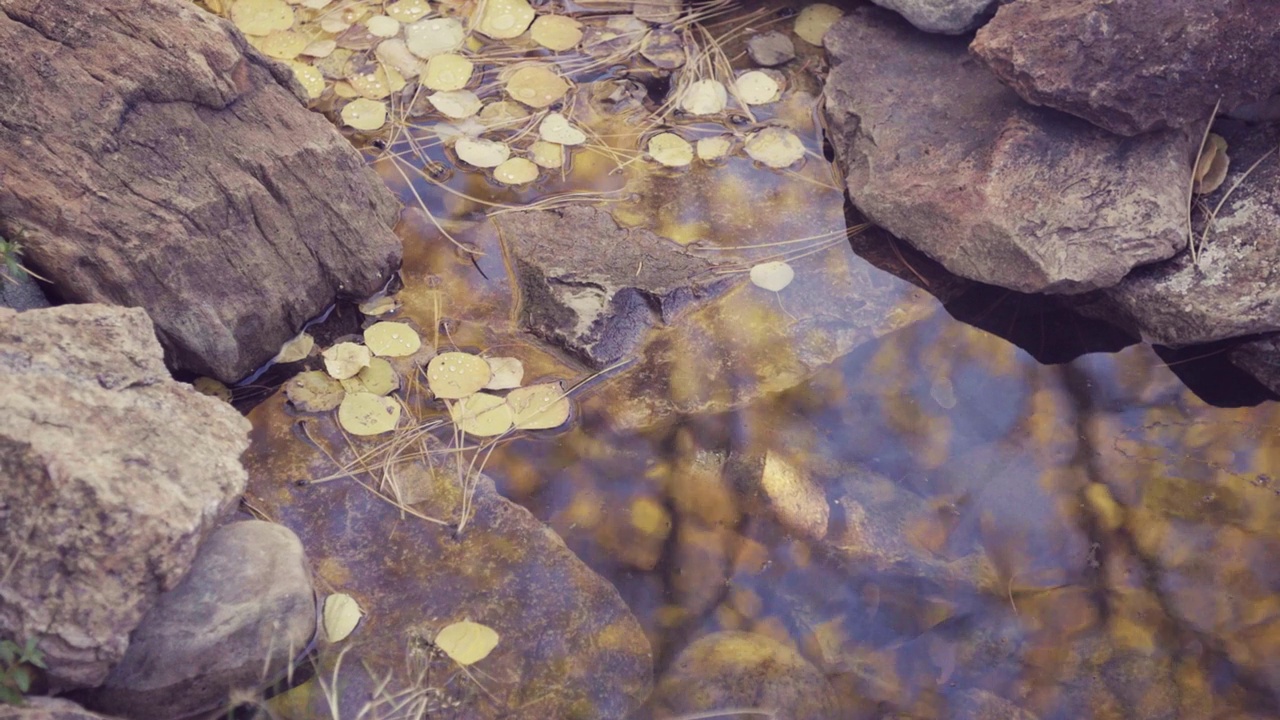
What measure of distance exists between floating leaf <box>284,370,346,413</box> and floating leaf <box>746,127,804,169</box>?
1388 mm

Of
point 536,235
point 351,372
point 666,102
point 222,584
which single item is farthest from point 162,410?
point 666,102

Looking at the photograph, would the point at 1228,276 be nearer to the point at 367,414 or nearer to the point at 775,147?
the point at 775,147

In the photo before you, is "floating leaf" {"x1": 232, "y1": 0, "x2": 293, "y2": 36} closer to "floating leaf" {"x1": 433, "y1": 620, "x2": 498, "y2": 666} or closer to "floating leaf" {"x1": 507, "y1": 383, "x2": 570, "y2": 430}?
"floating leaf" {"x1": 507, "y1": 383, "x2": 570, "y2": 430}

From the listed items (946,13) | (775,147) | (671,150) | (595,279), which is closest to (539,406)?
(595,279)

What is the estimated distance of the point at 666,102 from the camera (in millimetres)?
3150

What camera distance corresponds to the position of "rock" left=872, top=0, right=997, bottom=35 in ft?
9.18

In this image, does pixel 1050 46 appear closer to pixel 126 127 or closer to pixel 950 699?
pixel 950 699

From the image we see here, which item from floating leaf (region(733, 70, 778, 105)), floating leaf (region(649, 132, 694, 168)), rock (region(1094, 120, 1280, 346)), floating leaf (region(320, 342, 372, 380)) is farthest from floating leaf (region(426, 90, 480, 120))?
rock (region(1094, 120, 1280, 346))

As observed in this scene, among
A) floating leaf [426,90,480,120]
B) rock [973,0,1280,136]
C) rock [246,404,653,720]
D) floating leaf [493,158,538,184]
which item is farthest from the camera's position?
floating leaf [426,90,480,120]

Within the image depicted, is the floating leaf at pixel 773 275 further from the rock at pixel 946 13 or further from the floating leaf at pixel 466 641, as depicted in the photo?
the floating leaf at pixel 466 641

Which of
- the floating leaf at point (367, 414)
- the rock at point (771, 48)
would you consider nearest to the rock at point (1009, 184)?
the rock at point (771, 48)

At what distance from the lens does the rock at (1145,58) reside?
7.55 ft

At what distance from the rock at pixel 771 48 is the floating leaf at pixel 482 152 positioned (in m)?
0.90

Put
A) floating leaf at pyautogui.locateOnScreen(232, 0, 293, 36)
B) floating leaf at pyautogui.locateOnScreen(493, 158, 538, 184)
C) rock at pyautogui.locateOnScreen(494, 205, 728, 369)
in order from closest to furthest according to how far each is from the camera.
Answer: rock at pyautogui.locateOnScreen(494, 205, 728, 369) < floating leaf at pyautogui.locateOnScreen(493, 158, 538, 184) < floating leaf at pyautogui.locateOnScreen(232, 0, 293, 36)
